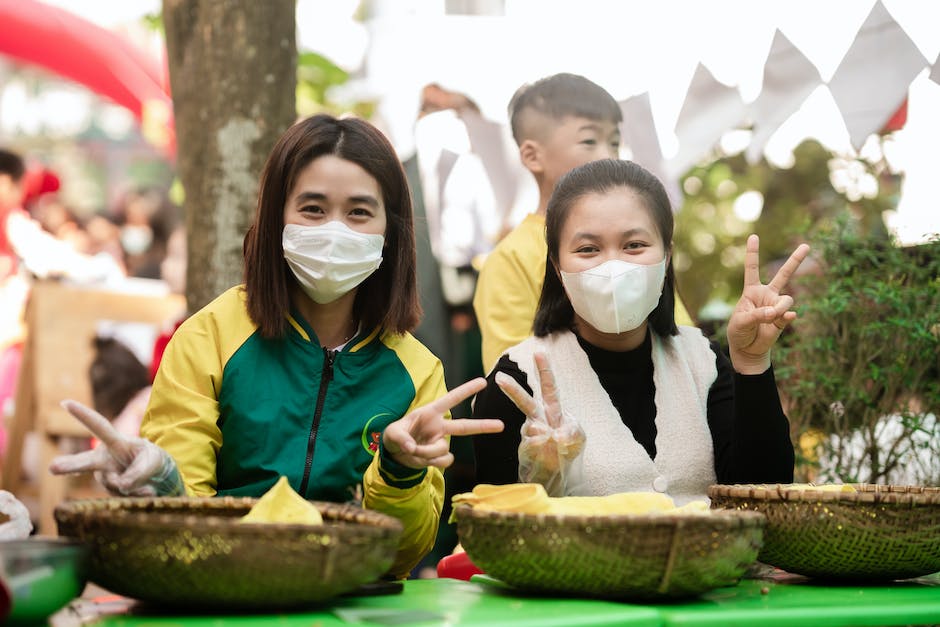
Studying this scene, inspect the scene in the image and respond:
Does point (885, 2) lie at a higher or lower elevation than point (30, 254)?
higher

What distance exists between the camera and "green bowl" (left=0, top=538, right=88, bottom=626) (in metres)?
1.38

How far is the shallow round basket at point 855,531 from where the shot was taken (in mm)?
1879

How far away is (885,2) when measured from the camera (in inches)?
136

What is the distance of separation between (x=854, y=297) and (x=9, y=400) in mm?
4966

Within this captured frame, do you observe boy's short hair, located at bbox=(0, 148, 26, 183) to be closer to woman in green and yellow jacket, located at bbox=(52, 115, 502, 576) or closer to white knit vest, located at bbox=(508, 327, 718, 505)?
woman in green and yellow jacket, located at bbox=(52, 115, 502, 576)

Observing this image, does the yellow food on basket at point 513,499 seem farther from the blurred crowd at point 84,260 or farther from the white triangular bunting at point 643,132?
the blurred crowd at point 84,260

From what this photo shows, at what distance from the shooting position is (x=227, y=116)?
3340 mm

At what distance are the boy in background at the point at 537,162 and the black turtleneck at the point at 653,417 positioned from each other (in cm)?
71

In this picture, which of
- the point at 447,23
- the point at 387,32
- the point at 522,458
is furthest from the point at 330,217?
the point at 387,32

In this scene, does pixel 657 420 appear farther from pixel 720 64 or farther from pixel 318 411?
pixel 720 64

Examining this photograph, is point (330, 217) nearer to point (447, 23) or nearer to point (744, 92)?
point (744, 92)

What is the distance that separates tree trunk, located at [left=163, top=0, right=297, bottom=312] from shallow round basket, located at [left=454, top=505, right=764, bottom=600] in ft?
6.12

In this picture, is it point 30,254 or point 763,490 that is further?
point 30,254

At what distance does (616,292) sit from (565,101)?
1288mm
